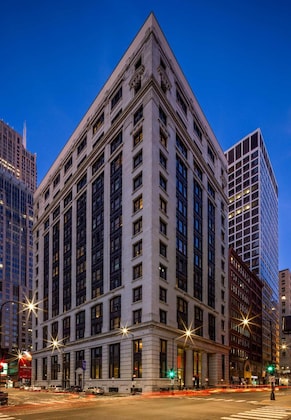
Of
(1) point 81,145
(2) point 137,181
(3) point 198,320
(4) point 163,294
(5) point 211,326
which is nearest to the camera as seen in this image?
(4) point 163,294

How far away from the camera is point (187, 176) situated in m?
79.6

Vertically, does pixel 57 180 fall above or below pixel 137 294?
above

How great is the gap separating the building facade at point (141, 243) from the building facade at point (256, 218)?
217 feet

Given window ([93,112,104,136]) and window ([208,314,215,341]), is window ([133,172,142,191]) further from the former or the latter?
window ([208,314,215,341])

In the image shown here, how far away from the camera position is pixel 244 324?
116625mm

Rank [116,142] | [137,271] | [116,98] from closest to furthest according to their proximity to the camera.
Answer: [137,271] → [116,142] → [116,98]

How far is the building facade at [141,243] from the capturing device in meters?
64.1

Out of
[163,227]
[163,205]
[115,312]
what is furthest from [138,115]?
[115,312]

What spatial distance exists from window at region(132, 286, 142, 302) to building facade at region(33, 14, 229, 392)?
0.48ft

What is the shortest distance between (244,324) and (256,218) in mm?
57465

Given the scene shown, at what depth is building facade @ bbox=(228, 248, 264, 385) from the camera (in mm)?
104562

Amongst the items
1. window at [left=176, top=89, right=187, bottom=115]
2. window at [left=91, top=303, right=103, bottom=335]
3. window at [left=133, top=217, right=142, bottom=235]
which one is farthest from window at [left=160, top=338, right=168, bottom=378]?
window at [left=176, top=89, right=187, bottom=115]

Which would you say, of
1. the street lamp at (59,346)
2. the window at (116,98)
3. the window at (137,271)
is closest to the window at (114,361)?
the window at (137,271)

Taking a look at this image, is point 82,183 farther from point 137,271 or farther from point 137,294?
point 137,294
